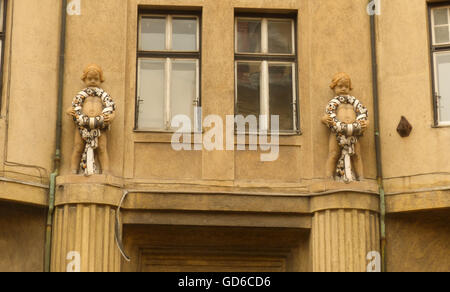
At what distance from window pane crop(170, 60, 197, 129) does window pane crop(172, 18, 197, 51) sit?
0.25m

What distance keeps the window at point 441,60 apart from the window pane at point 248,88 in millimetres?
2767

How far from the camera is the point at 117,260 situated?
17156mm

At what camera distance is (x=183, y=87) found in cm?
1838

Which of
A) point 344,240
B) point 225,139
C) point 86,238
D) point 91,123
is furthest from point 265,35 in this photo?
point 86,238

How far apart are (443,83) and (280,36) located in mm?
2724

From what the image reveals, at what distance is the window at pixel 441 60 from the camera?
17828 mm

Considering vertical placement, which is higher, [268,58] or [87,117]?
[268,58]

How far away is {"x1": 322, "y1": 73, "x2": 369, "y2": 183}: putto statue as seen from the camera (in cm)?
1756

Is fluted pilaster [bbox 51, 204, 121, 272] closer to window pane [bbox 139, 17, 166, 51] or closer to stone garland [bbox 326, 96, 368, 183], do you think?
window pane [bbox 139, 17, 166, 51]

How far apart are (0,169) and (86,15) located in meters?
2.89

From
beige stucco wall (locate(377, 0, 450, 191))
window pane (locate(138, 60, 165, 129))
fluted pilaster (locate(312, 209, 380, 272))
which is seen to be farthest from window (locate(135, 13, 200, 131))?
beige stucco wall (locate(377, 0, 450, 191))

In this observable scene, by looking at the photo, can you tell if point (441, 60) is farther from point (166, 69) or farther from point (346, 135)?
point (166, 69)

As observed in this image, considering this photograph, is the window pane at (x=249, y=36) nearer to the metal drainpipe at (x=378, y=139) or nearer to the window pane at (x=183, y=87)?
the window pane at (x=183, y=87)

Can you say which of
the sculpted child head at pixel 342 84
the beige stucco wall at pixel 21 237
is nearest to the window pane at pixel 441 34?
the sculpted child head at pixel 342 84
